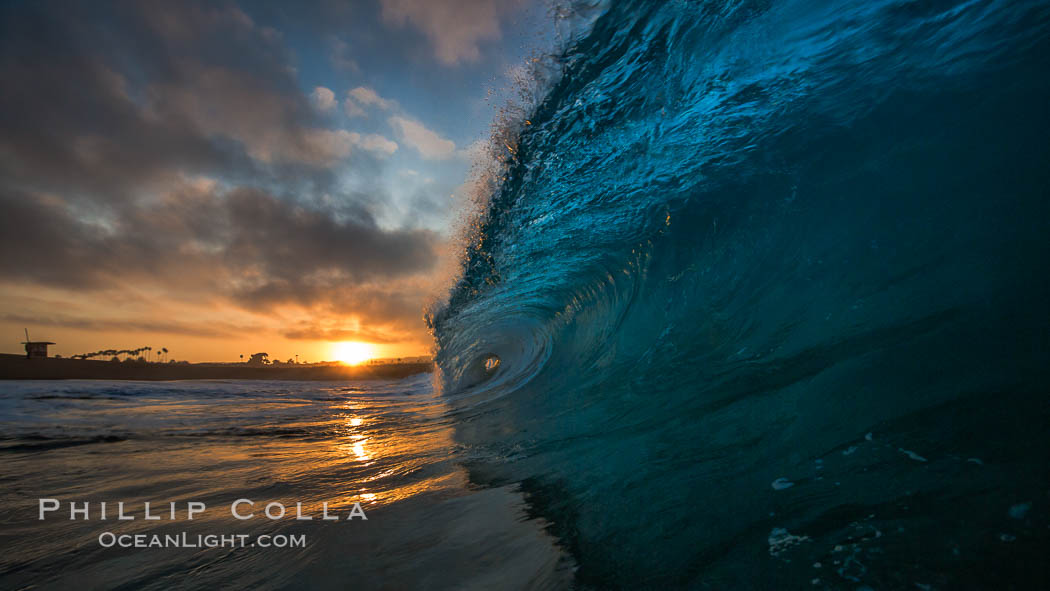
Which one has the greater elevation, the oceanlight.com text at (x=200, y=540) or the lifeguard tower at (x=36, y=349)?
the lifeguard tower at (x=36, y=349)

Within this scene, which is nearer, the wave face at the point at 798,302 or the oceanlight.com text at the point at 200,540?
the wave face at the point at 798,302

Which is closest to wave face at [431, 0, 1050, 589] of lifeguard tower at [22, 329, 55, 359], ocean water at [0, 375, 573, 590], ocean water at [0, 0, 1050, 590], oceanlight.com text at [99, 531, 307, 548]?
ocean water at [0, 0, 1050, 590]

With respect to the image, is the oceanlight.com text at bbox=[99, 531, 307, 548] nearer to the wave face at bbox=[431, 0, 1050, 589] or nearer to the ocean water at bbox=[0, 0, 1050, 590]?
the ocean water at bbox=[0, 0, 1050, 590]

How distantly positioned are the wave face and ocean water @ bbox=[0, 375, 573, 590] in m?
0.30

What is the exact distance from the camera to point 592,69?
5.03m

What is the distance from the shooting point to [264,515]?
6.13 ft

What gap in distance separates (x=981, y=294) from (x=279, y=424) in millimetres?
6805

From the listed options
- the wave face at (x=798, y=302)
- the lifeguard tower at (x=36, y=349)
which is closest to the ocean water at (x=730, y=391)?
the wave face at (x=798, y=302)

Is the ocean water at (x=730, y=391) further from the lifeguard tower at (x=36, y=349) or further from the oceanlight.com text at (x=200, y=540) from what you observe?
the lifeguard tower at (x=36, y=349)

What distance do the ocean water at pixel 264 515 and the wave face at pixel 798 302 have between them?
0.99ft

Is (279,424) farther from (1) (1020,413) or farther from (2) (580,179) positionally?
(1) (1020,413)

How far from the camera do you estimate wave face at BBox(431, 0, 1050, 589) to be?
4.20 feet

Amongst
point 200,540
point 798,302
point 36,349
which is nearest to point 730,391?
point 798,302

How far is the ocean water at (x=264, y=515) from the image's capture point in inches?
52.3
